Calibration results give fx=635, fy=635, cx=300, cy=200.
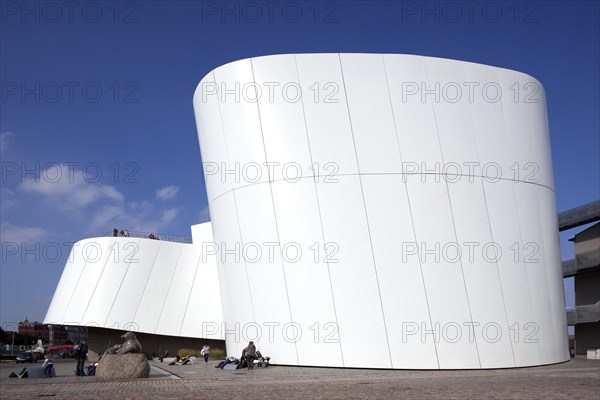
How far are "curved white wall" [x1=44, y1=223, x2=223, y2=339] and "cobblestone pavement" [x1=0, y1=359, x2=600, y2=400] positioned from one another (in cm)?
1403

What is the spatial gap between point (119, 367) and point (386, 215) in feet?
30.1

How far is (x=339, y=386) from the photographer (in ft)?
45.9

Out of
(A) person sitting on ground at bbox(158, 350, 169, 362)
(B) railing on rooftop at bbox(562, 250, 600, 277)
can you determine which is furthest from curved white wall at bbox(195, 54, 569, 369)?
(B) railing on rooftop at bbox(562, 250, 600, 277)

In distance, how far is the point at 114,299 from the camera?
3206 cm

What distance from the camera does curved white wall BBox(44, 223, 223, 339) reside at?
32.1m

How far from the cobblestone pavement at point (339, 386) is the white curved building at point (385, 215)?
62.6 inches

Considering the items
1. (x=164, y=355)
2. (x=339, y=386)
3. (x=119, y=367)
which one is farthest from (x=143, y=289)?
(x=339, y=386)

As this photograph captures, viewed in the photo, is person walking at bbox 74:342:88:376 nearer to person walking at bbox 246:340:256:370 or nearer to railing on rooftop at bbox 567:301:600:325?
person walking at bbox 246:340:256:370

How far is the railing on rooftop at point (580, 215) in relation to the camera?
31.5m

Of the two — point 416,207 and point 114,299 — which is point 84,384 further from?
point 114,299

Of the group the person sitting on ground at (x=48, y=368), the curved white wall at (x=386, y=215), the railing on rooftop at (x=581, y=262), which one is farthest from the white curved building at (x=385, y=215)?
the railing on rooftop at (x=581, y=262)

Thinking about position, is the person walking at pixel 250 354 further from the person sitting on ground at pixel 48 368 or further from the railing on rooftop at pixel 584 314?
the railing on rooftop at pixel 584 314

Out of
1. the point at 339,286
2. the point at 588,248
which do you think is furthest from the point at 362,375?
the point at 588,248

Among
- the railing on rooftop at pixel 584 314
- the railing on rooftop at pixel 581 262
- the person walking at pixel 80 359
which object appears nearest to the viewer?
the person walking at pixel 80 359
